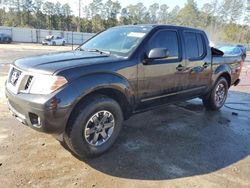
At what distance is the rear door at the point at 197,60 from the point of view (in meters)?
5.16

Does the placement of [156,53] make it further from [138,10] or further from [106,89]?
[138,10]

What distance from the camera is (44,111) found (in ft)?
10.4


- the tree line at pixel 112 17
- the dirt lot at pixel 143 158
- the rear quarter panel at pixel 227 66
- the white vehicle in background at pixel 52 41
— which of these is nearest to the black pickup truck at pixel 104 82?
the dirt lot at pixel 143 158

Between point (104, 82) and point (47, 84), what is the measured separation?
0.78 m

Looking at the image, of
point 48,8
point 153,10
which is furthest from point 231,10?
point 48,8

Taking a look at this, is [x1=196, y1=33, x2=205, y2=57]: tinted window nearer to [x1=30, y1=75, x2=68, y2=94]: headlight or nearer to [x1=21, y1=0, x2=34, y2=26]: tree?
[x1=30, y1=75, x2=68, y2=94]: headlight

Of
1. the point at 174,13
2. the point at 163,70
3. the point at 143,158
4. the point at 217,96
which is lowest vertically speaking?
the point at 143,158

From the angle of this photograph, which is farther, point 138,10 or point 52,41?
point 138,10

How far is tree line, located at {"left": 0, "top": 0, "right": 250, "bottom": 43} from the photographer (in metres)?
64.6

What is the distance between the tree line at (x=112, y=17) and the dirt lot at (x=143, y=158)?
188ft

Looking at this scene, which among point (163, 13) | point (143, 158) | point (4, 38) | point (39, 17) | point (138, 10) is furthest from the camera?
point (163, 13)

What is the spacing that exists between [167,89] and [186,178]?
1751 millimetres

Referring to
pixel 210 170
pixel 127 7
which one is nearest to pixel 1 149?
pixel 210 170

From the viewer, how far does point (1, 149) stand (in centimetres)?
395
